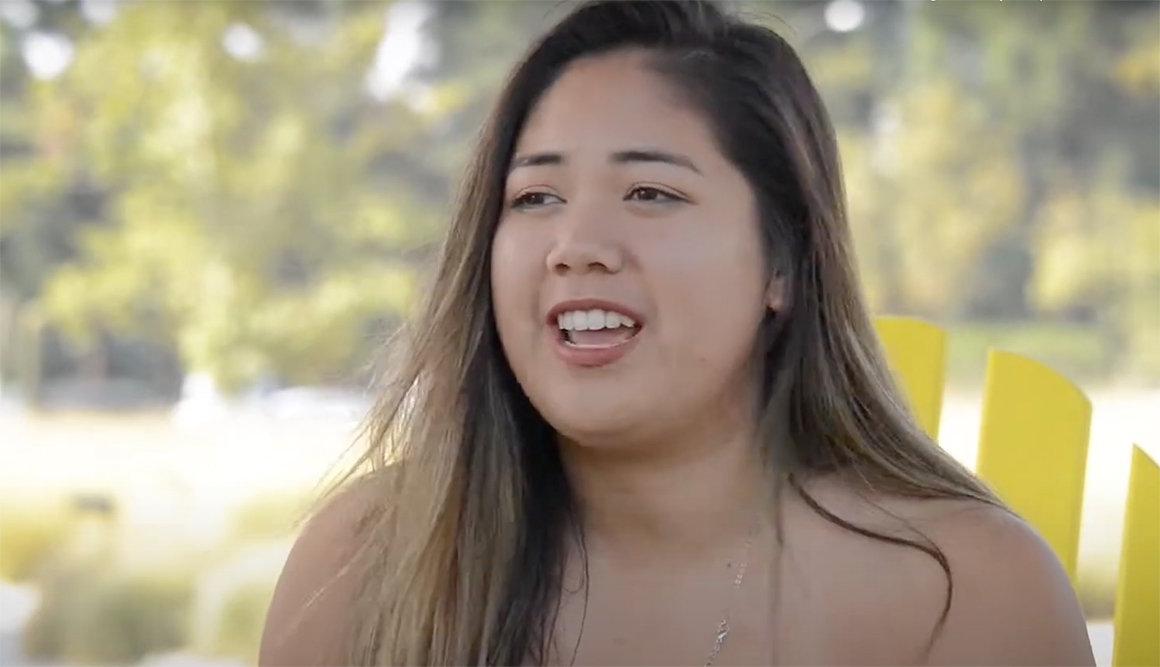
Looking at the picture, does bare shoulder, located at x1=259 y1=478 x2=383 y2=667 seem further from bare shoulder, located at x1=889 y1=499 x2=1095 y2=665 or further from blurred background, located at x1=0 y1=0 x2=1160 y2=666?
blurred background, located at x1=0 y1=0 x2=1160 y2=666

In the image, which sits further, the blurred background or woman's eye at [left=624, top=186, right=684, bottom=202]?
the blurred background

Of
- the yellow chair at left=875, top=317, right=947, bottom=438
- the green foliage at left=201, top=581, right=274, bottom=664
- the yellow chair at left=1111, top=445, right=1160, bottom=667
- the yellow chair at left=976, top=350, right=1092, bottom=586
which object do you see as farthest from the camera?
the green foliage at left=201, top=581, right=274, bottom=664

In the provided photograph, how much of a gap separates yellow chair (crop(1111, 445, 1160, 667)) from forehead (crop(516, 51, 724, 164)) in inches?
21.4

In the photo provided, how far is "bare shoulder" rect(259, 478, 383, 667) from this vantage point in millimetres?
1228

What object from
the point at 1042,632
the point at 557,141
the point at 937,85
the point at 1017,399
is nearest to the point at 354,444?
the point at 557,141

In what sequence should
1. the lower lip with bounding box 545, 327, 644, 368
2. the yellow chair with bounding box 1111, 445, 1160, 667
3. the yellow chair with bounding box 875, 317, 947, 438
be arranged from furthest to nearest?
the yellow chair with bounding box 875, 317, 947, 438 < the yellow chair with bounding box 1111, 445, 1160, 667 < the lower lip with bounding box 545, 327, 644, 368

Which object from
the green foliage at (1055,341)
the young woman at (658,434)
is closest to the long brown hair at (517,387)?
the young woman at (658,434)

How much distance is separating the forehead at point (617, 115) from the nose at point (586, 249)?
73 mm

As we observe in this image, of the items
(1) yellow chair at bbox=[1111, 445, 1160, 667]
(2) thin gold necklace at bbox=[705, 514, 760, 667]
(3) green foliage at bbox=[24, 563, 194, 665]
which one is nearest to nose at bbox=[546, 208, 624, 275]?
(2) thin gold necklace at bbox=[705, 514, 760, 667]

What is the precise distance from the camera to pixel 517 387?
1.29m

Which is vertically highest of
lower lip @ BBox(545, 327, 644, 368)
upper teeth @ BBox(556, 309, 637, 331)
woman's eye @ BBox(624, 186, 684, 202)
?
woman's eye @ BBox(624, 186, 684, 202)

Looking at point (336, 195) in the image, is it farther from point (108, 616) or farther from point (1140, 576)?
point (1140, 576)

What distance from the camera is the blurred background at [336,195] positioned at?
3260mm

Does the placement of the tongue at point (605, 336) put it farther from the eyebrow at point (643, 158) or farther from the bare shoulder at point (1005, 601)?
the bare shoulder at point (1005, 601)
